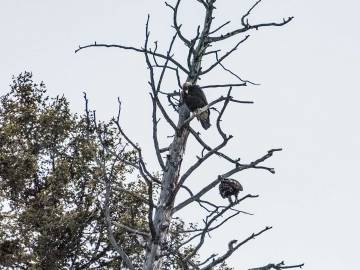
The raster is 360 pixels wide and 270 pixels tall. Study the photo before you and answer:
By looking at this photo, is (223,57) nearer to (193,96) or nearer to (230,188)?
(193,96)

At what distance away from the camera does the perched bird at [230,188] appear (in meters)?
5.84

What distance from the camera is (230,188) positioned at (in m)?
5.88

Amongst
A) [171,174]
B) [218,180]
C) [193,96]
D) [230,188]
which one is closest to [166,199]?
[171,174]

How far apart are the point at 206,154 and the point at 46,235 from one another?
37.9 ft

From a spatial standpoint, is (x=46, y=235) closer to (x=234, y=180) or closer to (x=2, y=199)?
(x=2, y=199)

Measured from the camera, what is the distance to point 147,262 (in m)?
5.12

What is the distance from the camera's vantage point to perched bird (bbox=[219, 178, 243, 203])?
5840mm

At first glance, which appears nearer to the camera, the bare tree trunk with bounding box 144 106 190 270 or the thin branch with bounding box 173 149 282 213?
the thin branch with bounding box 173 149 282 213

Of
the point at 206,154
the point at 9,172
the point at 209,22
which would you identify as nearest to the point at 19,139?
the point at 9,172

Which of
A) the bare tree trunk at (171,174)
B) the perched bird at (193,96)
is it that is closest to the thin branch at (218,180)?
the bare tree trunk at (171,174)

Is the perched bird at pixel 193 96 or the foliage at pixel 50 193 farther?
the foliage at pixel 50 193

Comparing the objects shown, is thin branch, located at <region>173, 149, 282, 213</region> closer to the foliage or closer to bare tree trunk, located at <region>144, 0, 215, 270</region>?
bare tree trunk, located at <region>144, 0, 215, 270</region>

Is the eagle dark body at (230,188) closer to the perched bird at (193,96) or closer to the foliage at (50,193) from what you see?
the perched bird at (193,96)

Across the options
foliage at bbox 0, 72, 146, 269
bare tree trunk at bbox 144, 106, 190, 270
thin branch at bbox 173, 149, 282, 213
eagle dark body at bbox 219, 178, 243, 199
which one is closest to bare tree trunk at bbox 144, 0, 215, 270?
bare tree trunk at bbox 144, 106, 190, 270
